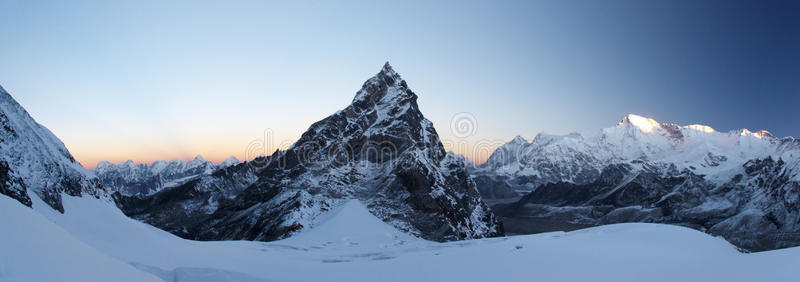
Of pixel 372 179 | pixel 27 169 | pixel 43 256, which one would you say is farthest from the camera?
pixel 372 179

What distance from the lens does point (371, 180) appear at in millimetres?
79188

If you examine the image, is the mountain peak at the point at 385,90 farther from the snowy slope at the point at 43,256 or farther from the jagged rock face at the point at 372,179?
the snowy slope at the point at 43,256

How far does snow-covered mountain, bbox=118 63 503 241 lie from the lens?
2559 inches

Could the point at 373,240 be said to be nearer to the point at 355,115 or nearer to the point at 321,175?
the point at 321,175

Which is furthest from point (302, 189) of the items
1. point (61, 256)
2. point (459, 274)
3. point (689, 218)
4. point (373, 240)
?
point (689, 218)

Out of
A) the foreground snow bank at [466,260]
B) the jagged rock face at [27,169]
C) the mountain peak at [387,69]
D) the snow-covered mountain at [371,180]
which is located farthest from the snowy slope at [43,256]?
the mountain peak at [387,69]

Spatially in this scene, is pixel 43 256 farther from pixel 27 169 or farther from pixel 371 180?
pixel 371 180

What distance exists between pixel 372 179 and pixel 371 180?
45 cm

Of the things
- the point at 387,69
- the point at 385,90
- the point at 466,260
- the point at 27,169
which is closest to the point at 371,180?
the point at 385,90

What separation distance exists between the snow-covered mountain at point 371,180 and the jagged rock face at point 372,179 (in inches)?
7.7

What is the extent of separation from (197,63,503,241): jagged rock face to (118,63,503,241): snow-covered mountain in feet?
0.64

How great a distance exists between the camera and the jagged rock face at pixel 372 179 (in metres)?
65.1

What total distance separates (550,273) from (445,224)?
169 feet

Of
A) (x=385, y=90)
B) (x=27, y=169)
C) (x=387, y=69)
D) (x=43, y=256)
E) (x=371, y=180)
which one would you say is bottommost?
(x=43, y=256)
